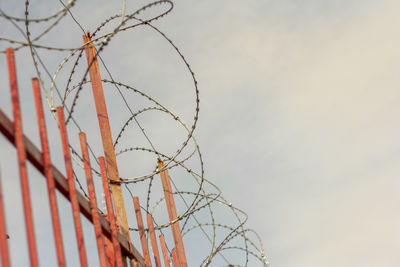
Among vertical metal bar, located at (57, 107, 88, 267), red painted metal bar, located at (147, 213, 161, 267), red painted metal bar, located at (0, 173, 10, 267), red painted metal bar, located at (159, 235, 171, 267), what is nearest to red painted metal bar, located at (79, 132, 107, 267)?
vertical metal bar, located at (57, 107, 88, 267)

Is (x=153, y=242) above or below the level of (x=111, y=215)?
above

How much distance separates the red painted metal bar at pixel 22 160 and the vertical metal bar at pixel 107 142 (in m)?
2.80

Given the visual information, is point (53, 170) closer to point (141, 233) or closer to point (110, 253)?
point (110, 253)

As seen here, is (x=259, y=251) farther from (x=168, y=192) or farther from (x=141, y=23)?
(x=141, y=23)

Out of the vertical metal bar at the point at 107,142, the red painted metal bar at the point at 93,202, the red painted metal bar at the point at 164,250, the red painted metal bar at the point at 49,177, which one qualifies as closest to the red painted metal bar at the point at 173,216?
the red painted metal bar at the point at 164,250

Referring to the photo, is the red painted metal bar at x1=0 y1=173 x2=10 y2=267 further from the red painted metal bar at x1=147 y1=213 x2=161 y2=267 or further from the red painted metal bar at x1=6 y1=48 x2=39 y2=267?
the red painted metal bar at x1=147 y1=213 x2=161 y2=267

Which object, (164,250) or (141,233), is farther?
(164,250)

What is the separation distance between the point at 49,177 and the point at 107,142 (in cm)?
342

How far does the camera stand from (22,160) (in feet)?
19.0

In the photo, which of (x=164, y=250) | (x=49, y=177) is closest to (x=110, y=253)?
(x=49, y=177)

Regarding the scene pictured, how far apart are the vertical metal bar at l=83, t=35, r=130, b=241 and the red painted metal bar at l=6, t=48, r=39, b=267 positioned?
110 inches

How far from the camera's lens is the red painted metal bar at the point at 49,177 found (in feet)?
19.5

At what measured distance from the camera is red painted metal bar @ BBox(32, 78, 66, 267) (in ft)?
19.5

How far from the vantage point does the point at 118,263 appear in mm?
7809
